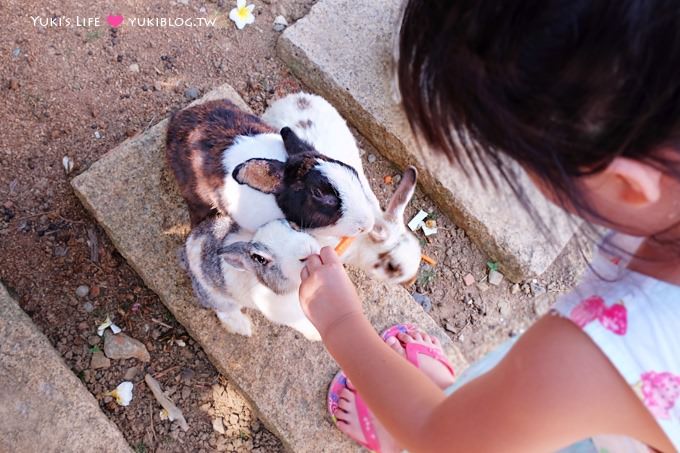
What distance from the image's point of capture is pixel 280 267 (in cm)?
207

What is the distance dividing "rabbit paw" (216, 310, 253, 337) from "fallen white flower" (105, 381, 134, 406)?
45cm

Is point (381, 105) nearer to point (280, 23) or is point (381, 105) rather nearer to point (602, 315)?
point (280, 23)

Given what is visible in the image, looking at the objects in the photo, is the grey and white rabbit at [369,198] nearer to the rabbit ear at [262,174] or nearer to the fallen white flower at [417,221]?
the rabbit ear at [262,174]

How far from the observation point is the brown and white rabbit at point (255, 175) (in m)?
2.14

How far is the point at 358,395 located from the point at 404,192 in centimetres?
73

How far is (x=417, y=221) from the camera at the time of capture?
9.44 ft

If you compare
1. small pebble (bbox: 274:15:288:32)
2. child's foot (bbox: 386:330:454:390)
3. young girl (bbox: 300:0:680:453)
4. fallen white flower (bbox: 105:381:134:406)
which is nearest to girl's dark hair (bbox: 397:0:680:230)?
young girl (bbox: 300:0:680:453)

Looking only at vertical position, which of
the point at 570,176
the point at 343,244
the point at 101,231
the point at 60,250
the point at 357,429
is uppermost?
the point at 570,176

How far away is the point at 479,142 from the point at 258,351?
1.51 meters

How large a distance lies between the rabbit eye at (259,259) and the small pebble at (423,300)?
0.93 m

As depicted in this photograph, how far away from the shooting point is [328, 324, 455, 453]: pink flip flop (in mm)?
2182

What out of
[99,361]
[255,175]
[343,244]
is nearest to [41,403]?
[99,361]

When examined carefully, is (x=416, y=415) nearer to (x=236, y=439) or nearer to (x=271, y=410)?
(x=271, y=410)

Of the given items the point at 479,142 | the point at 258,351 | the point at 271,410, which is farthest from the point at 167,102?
the point at 479,142
